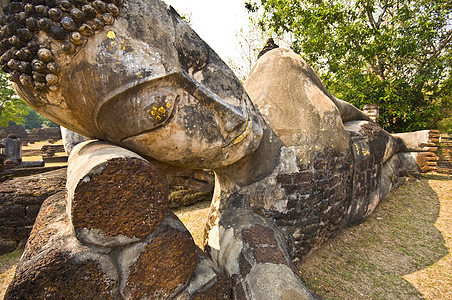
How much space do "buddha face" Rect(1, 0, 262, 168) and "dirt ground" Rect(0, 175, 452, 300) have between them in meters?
1.68

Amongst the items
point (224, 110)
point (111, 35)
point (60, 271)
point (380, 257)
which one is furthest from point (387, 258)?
point (111, 35)

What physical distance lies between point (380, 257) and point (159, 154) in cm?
251

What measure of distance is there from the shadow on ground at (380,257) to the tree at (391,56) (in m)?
4.28

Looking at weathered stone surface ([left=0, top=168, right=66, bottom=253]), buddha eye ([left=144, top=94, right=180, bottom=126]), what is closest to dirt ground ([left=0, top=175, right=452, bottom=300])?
weathered stone surface ([left=0, top=168, right=66, bottom=253])

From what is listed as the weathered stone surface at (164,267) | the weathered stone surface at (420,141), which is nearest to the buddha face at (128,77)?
the weathered stone surface at (164,267)

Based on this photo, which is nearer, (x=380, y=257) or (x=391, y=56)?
(x=380, y=257)

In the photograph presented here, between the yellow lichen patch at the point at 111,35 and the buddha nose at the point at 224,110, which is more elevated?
the yellow lichen patch at the point at 111,35

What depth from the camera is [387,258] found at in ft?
7.95

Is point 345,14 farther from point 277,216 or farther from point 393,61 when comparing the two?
point 277,216

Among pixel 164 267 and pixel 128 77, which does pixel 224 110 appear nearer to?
pixel 128 77

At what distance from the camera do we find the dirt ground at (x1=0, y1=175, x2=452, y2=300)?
2.01 meters

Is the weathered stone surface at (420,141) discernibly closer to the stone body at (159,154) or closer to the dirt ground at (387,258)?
the dirt ground at (387,258)

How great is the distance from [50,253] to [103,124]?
0.64 m

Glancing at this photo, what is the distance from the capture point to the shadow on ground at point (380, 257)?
2.00 meters
